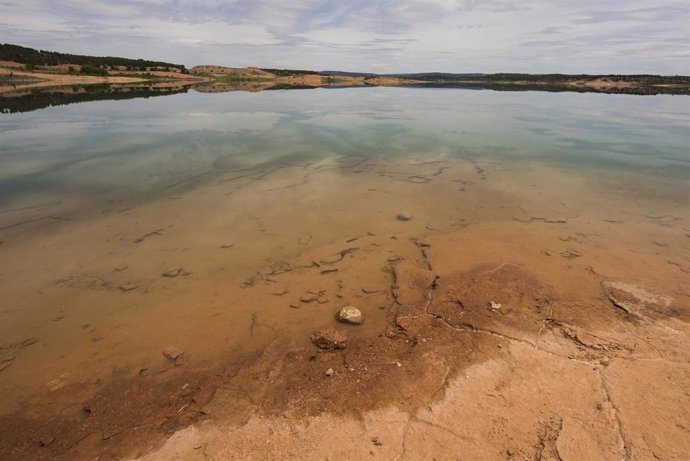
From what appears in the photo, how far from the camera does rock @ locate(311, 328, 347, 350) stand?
4.87 m

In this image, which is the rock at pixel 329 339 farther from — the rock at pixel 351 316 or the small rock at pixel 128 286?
the small rock at pixel 128 286

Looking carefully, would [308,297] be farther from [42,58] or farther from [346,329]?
[42,58]

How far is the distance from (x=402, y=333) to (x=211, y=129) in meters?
18.5

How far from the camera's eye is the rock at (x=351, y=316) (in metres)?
5.32

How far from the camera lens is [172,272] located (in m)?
6.55

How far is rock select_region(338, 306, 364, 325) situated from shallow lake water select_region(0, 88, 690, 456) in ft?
0.49

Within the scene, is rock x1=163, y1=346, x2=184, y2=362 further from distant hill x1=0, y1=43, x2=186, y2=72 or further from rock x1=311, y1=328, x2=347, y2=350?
distant hill x1=0, y1=43, x2=186, y2=72

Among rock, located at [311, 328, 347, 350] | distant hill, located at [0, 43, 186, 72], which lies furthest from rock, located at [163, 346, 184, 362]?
distant hill, located at [0, 43, 186, 72]

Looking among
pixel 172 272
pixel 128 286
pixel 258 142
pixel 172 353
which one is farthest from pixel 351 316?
Answer: pixel 258 142

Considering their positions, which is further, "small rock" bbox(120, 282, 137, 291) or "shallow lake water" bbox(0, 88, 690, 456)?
"small rock" bbox(120, 282, 137, 291)

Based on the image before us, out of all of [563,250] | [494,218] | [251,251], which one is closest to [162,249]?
[251,251]

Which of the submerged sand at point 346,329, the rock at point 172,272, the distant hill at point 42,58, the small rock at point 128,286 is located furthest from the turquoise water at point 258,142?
the distant hill at point 42,58

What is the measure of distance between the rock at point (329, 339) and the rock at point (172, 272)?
3086 millimetres

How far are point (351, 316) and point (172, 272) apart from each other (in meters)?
3.54
